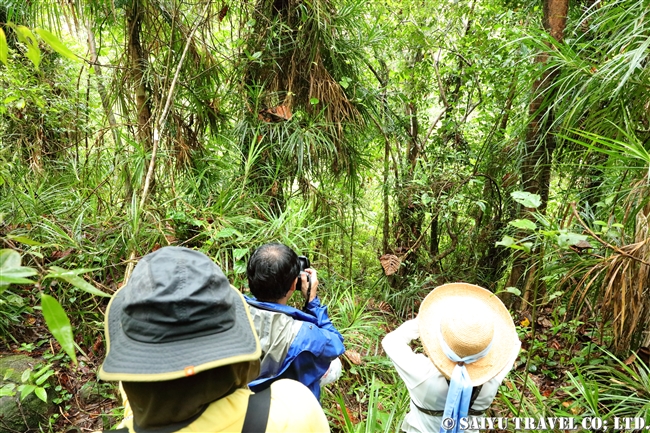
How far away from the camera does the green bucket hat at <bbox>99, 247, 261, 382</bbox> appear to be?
2.05 ft

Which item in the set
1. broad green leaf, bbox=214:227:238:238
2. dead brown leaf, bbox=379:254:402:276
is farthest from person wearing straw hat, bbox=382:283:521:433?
dead brown leaf, bbox=379:254:402:276

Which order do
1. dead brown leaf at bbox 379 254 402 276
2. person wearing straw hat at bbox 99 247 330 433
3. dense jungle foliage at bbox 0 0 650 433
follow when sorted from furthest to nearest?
dead brown leaf at bbox 379 254 402 276, dense jungle foliage at bbox 0 0 650 433, person wearing straw hat at bbox 99 247 330 433

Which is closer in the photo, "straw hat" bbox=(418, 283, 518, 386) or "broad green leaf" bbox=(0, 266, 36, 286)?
"broad green leaf" bbox=(0, 266, 36, 286)

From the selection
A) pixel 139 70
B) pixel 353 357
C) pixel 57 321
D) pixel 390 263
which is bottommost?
pixel 353 357

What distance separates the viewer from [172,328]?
0.65 m

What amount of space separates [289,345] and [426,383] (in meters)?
0.54

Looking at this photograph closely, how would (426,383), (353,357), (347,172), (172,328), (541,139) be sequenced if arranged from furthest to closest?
(347,172) < (541,139) < (353,357) < (426,383) < (172,328)

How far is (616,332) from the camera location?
1.82 metres

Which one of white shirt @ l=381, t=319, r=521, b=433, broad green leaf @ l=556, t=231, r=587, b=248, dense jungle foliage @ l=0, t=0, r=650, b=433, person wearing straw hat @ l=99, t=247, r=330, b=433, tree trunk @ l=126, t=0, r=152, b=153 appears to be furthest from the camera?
tree trunk @ l=126, t=0, r=152, b=153

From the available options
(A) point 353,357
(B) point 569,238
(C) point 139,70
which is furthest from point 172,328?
Result: (C) point 139,70

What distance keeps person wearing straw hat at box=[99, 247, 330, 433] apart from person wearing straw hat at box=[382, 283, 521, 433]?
805 millimetres

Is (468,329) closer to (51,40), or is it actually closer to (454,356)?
(454,356)

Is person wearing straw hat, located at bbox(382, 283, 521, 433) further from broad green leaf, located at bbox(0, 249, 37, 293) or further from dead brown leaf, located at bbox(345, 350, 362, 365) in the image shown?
broad green leaf, located at bbox(0, 249, 37, 293)

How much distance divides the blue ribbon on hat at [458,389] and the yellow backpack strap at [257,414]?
0.79 m
